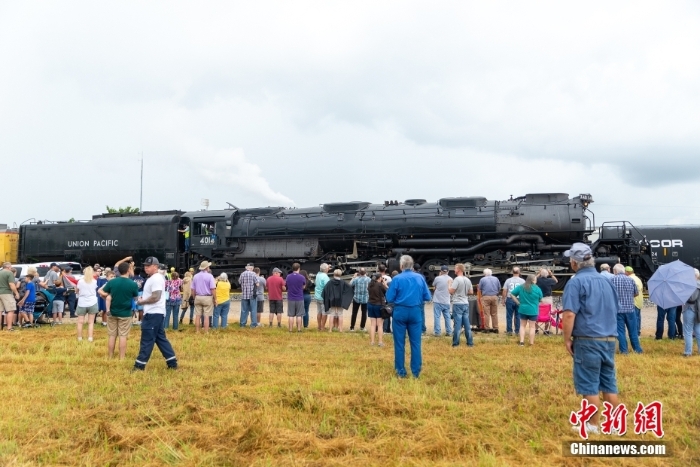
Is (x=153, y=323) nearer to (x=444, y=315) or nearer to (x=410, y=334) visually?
(x=410, y=334)

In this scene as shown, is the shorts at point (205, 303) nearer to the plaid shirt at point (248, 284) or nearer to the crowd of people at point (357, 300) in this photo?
the crowd of people at point (357, 300)

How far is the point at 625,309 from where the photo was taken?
32.2ft

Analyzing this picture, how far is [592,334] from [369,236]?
16.7m

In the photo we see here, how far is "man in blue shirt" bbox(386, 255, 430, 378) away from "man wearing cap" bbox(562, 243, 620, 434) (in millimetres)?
2584

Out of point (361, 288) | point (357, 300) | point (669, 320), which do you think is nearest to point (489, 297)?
point (361, 288)

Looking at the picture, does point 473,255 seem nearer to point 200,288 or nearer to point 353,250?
point 353,250

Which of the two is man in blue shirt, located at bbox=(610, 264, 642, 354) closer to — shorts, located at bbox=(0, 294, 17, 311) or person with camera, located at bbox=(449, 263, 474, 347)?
person with camera, located at bbox=(449, 263, 474, 347)

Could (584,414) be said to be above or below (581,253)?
below

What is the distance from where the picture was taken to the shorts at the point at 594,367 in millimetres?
5309

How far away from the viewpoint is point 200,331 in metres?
13.0

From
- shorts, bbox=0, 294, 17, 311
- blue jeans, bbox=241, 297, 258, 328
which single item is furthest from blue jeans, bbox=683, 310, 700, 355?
shorts, bbox=0, 294, 17, 311

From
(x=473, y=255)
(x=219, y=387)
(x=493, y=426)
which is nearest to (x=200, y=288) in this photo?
(x=219, y=387)

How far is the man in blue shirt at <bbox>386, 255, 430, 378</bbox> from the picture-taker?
770cm

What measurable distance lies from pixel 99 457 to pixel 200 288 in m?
8.02
